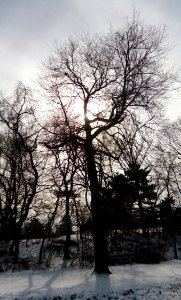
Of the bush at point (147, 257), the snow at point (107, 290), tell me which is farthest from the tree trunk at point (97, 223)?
the bush at point (147, 257)

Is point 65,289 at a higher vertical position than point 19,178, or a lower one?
lower

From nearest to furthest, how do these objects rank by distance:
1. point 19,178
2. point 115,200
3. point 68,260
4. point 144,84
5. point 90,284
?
point 90,284 < point 144,84 < point 115,200 < point 68,260 < point 19,178

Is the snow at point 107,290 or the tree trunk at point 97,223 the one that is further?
the tree trunk at point 97,223

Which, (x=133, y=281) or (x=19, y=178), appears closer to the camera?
(x=133, y=281)

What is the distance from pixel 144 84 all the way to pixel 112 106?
2.40 meters

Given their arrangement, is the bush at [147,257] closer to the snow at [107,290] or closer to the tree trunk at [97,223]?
the tree trunk at [97,223]

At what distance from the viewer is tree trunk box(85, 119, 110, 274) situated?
1864 cm

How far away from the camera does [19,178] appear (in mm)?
35719

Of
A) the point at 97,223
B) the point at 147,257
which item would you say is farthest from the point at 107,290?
the point at 147,257

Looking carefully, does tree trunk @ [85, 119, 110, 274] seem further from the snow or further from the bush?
the bush

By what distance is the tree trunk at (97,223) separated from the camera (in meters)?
18.6

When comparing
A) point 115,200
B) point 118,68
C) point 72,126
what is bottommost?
point 115,200

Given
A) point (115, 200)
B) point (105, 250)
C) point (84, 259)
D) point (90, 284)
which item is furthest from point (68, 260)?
point (90, 284)

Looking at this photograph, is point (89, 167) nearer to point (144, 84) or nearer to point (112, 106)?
point (112, 106)
